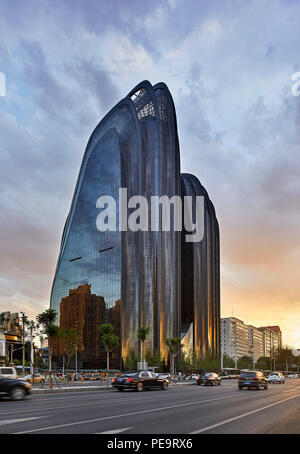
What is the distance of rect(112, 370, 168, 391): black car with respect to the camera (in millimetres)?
37469

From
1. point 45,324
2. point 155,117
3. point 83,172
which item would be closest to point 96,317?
point 83,172

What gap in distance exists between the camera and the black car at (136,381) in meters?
37.5

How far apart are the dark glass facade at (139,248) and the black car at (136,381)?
252 feet

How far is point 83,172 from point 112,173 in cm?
2080

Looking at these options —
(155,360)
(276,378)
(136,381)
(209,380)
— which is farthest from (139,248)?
(136,381)

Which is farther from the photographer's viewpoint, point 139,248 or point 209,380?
point 139,248

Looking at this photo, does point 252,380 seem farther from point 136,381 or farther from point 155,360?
point 155,360

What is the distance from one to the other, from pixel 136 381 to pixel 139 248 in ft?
278

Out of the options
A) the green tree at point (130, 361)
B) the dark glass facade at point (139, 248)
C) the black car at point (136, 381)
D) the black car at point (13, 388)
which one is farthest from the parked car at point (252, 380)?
the dark glass facade at point (139, 248)

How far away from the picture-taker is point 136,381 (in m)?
37.6

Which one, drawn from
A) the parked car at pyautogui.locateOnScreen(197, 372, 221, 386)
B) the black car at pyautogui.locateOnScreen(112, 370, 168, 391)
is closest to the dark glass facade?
the parked car at pyautogui.locateOnScreen(197, 372, 221, 386)

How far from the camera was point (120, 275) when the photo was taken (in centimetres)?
11962

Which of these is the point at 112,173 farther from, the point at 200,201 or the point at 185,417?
the point at 185,417

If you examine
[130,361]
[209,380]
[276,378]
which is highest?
[209,380]
